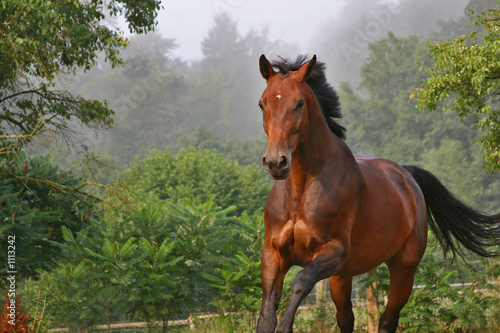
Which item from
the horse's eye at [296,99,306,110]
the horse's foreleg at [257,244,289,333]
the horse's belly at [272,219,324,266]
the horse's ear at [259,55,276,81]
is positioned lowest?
the horse's foreleg at [257,244,289,333]

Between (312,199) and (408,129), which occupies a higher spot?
(408,129)

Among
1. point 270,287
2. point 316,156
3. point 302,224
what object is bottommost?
point 270,287

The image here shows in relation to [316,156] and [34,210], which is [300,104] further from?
[34,210]

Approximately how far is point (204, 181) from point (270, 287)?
91.1 feet

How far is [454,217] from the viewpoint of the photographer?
7.18 metres

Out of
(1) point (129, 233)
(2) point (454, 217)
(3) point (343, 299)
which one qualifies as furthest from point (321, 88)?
(1) point (129, 233)

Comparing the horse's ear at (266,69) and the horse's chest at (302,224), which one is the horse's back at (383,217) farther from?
the horse's ear at (266,69)

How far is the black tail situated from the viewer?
7.10m

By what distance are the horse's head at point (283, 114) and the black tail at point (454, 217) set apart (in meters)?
3.24

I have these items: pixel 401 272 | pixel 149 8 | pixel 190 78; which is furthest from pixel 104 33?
pixel 190 78

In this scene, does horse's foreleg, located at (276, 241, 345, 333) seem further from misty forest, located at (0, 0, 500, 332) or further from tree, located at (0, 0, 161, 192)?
tree, located at (0, 0, 161, 192)

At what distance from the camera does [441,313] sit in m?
9.06

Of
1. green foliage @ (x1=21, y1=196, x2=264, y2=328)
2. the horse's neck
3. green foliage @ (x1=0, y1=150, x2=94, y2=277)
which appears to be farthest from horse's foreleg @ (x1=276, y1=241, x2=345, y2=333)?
green foliage @ (x1=0, y1=150, x2=94, y2=277)

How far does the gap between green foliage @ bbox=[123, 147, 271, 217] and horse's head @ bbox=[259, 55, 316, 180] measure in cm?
2634
